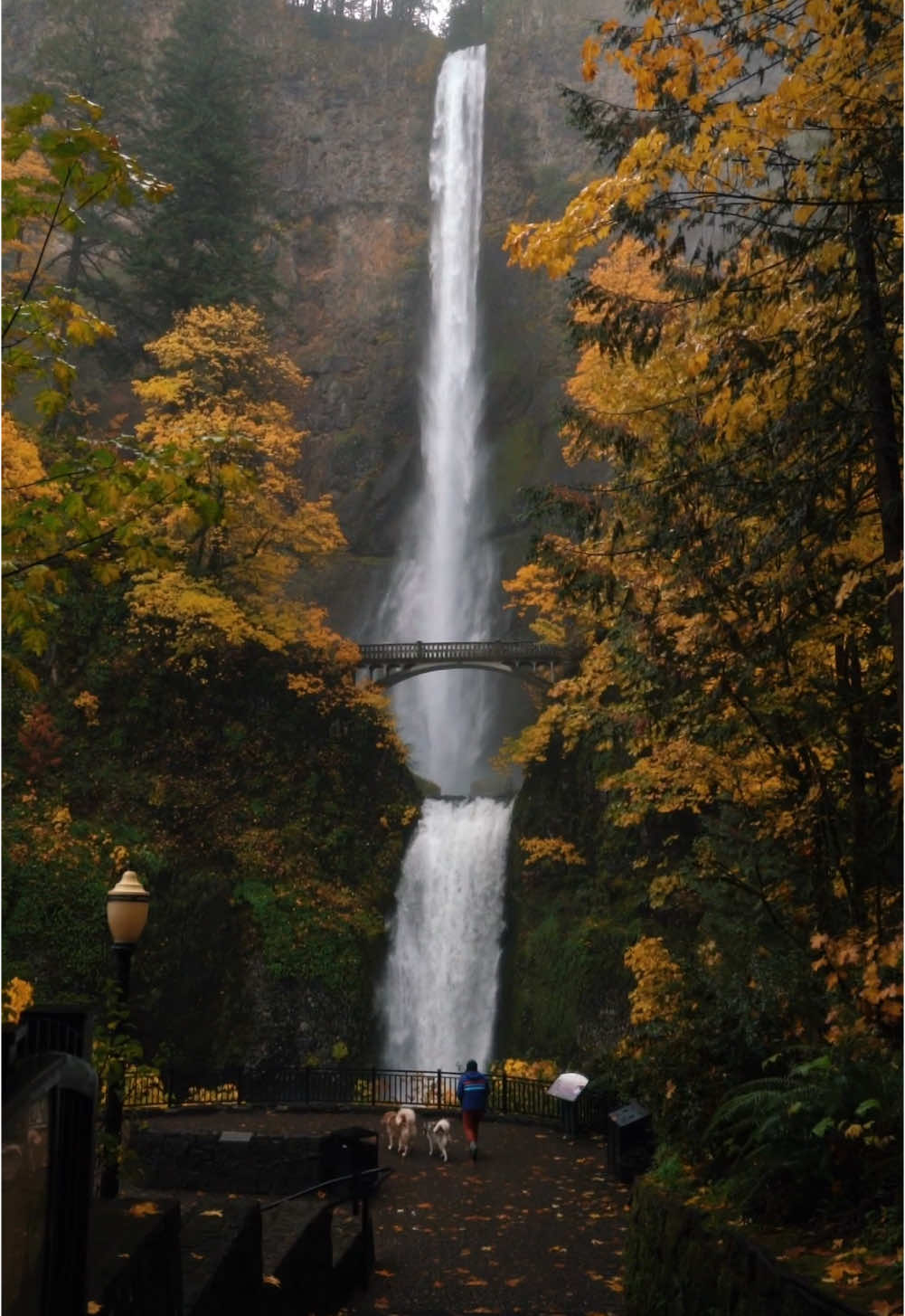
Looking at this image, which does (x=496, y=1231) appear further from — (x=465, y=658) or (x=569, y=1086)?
(x=465, y=658)

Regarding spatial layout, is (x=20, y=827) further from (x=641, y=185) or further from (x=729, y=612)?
(x=641, y=185)

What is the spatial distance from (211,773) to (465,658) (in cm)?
724

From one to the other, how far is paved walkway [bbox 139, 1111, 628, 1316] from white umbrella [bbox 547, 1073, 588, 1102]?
75 cm

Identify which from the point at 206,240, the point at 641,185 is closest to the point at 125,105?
the point at 206,240

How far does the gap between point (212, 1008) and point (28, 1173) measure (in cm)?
2045

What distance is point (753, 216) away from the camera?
308 inches

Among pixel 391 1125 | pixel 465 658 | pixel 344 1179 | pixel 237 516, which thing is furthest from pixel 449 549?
pixel 344 1179

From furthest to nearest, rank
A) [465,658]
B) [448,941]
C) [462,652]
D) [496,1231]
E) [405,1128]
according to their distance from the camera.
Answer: [462,652] < [465,658] < [448,941] < [405,1128] < [496,1231]

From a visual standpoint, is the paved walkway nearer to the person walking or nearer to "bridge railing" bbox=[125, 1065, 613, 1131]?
the person walking

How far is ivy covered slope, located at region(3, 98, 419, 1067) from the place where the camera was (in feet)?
78.8

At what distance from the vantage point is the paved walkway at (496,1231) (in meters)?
9.98

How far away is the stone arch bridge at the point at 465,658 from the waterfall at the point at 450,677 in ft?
11.9

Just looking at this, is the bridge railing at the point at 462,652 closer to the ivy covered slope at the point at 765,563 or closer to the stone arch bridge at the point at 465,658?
the stone arch bridge at the point at 465,658

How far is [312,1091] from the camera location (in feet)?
72.0
